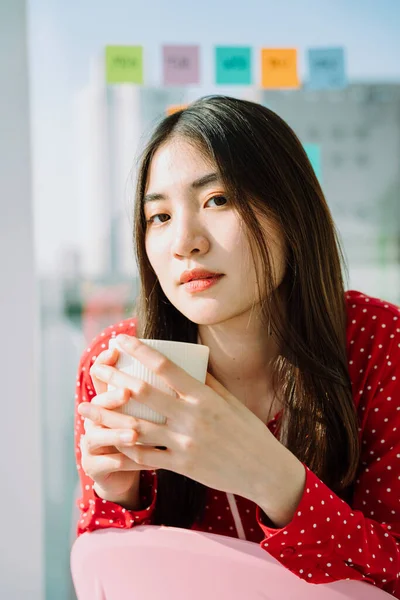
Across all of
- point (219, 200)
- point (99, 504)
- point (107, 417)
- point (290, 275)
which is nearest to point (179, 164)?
point (219, 200)

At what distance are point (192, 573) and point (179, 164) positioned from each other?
47cm

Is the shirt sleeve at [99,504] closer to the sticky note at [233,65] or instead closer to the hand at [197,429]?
the hand at [197,429]

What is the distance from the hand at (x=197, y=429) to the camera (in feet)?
1.99

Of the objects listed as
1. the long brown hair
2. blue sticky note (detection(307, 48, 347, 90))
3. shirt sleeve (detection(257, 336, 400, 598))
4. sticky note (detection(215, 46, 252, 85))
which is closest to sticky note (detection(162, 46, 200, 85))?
sticky note (detection(215, 46, 252, 85))

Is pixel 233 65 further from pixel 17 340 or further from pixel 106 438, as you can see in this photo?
pixel 106 438

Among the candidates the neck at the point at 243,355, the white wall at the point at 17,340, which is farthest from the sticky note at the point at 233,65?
the neck at the point at 243,355

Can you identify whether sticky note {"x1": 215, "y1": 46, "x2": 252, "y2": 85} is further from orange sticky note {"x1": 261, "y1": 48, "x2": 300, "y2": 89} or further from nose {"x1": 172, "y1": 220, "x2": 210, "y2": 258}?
nose {"x1": 172, "y1": 220, "x2": 210, "y2": 258}

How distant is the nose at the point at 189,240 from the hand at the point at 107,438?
0.16 m

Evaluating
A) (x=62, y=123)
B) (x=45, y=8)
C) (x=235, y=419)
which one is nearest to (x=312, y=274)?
(x=235, y=419)

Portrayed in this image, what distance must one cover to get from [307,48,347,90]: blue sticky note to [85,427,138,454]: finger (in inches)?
36.9

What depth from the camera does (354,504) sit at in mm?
Result: 828

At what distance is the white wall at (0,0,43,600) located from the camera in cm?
120

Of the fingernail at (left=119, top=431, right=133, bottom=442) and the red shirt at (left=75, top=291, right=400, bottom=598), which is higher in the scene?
the fingernail at (left=119, top=431, right=133, bottom=442)

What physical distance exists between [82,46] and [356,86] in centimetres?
59
